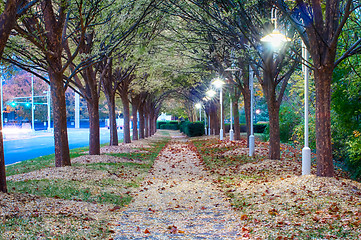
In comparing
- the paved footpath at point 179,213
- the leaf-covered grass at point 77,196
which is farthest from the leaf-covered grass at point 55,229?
the paved footpath at point 179,213

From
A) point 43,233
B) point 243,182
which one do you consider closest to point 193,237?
point 43,233

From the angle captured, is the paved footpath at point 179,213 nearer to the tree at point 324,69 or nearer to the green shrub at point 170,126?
the tree at point 324,69

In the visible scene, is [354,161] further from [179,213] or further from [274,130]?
[179,213]

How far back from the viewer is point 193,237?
5449mm

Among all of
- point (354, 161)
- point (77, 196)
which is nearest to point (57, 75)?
point (77, 196)

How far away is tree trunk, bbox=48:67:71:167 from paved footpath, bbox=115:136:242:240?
2.94 metres

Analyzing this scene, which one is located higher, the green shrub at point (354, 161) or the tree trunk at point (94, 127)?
the tree trunk at point (94, 127)

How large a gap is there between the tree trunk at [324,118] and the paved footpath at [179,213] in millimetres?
2587

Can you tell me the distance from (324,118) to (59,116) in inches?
310

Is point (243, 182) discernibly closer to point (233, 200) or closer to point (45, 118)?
point (233, 200)

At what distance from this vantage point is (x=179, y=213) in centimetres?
700

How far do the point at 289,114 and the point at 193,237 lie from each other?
68.6ft

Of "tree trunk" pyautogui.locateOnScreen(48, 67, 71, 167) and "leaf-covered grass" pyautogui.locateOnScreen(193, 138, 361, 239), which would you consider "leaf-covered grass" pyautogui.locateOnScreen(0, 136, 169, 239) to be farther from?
"leaf-covered grass" pyautogui.locateOnScreen(193, 138, 361, 239)

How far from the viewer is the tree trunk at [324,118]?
8367 millimetres
